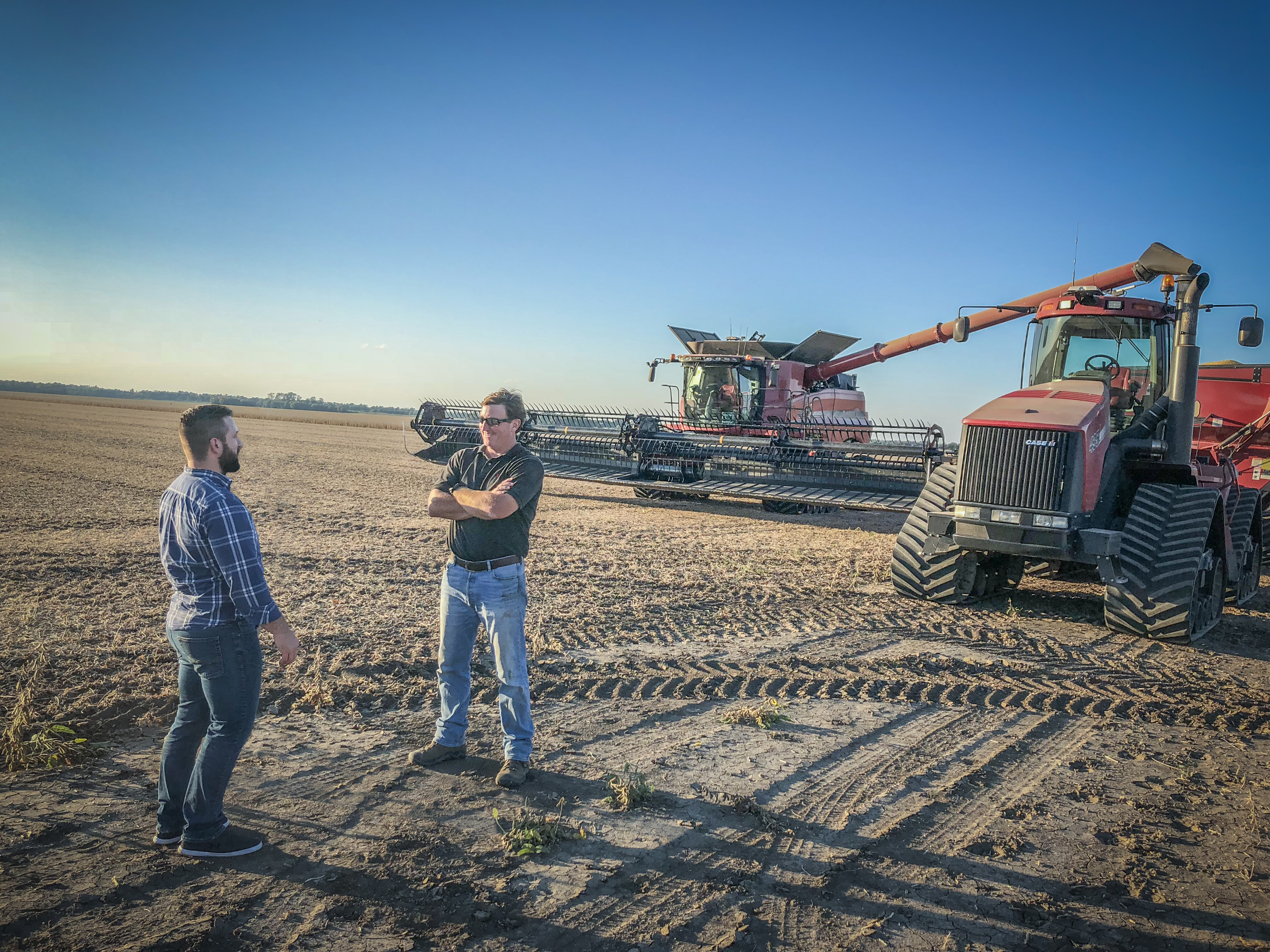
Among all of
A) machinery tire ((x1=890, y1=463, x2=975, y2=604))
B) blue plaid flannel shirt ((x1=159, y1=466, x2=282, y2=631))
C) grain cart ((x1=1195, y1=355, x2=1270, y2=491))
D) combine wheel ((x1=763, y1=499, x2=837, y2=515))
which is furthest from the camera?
combine wheel ((x1=763, y1=499, x2=837, y2=515))

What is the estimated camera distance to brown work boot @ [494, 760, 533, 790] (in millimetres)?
3562

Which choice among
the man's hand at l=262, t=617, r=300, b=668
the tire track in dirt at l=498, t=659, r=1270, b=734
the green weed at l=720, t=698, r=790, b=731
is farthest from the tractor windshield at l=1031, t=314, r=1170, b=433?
the man's hand at l=262, t=617, r=300, b=668

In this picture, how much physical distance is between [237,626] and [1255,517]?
32.5 feet

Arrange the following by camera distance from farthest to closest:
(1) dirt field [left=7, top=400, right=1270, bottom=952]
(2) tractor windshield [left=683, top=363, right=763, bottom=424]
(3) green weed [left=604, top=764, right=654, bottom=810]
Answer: (2) tractor windshield [left=683, top=363, right=763, bottom=424] → (3) green weed [left=604, top=764, right=654, bottom=810] → (1) dirt field [left=7, top=400, right=1270, bottom=952]

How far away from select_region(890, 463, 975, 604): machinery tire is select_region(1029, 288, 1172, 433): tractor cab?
162 cm

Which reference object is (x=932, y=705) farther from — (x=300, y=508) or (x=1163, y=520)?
(x=300, y=508)

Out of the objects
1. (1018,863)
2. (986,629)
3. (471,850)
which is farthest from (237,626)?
(986,629)

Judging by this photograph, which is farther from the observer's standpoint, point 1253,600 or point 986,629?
point 1253,600

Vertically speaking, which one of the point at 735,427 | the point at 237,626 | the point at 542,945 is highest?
the point at 735,427

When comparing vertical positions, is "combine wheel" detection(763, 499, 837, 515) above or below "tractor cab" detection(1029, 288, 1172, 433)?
below

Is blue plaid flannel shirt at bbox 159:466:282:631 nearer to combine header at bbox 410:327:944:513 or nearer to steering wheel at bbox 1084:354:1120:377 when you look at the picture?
steering wheel at bbox 1084:354:1120:377

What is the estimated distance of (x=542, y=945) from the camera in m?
2.56

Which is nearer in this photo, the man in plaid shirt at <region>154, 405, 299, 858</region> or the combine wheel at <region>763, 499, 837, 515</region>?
the man in plaid shirt at <region>154, 405, 299, 858</region>

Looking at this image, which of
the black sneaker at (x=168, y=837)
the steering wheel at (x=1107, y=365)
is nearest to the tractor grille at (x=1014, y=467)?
the steering wheel at (x=1107, y=365)
